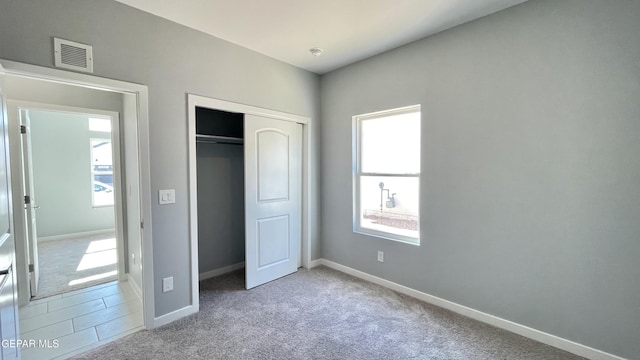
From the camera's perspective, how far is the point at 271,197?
339 cm

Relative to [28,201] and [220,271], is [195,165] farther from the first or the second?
[28,201]

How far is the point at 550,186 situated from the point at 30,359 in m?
4.14

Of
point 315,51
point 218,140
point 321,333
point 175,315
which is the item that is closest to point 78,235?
point 218,140

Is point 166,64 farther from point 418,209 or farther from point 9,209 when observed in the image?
point 418,209

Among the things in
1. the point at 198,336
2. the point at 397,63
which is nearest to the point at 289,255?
the point at 198,336

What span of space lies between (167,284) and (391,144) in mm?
2752

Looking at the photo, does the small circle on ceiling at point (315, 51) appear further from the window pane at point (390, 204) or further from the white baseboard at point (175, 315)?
the white baseboard at point (175, 315)

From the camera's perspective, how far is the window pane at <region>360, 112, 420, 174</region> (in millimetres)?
2988

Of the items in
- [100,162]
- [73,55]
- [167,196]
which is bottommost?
[167,196]

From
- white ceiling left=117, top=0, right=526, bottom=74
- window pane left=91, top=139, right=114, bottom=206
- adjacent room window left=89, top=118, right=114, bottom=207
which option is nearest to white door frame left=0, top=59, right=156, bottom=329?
white ceiling left=117, top=0, right=526, bottom=74

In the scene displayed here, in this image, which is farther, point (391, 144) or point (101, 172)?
point (101, 172)

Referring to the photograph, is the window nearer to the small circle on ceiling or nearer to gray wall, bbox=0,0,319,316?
the small circle on ceiling

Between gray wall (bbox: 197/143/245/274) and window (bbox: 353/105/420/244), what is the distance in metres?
1.70

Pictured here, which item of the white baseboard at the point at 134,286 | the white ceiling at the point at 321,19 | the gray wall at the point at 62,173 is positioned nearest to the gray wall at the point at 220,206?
the white baseboard at the point at 134,286
